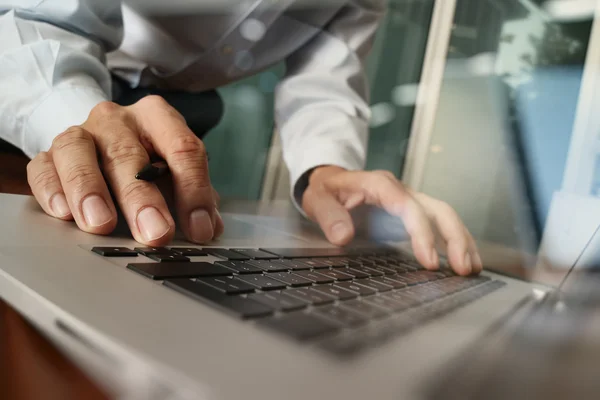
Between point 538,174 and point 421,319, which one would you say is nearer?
point 421,319

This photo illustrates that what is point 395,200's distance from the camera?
624mm

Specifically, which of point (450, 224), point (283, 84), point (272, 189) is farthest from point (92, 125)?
point (272, 189)

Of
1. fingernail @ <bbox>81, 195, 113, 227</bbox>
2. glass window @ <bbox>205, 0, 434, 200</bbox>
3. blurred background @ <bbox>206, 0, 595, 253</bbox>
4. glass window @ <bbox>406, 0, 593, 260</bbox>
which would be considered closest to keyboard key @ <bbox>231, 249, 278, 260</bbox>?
fingernail @ <bbox>81, 195, 113, 227</bbox>

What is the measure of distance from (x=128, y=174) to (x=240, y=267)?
0.13 m

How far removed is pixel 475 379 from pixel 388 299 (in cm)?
14

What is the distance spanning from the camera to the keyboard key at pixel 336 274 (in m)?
0.33

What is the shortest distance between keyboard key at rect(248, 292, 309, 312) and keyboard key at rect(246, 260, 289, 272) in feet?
0.24

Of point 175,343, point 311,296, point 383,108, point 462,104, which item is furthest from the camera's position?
point 383,108

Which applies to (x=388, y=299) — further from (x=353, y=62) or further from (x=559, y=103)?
(x=559, y=103)

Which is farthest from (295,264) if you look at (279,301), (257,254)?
(279,301)

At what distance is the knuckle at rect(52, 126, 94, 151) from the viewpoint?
1.20ft

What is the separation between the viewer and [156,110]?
17.0 inches

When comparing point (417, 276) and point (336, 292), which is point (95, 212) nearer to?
point (336, 292)

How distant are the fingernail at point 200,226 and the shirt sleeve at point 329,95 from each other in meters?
0.42
